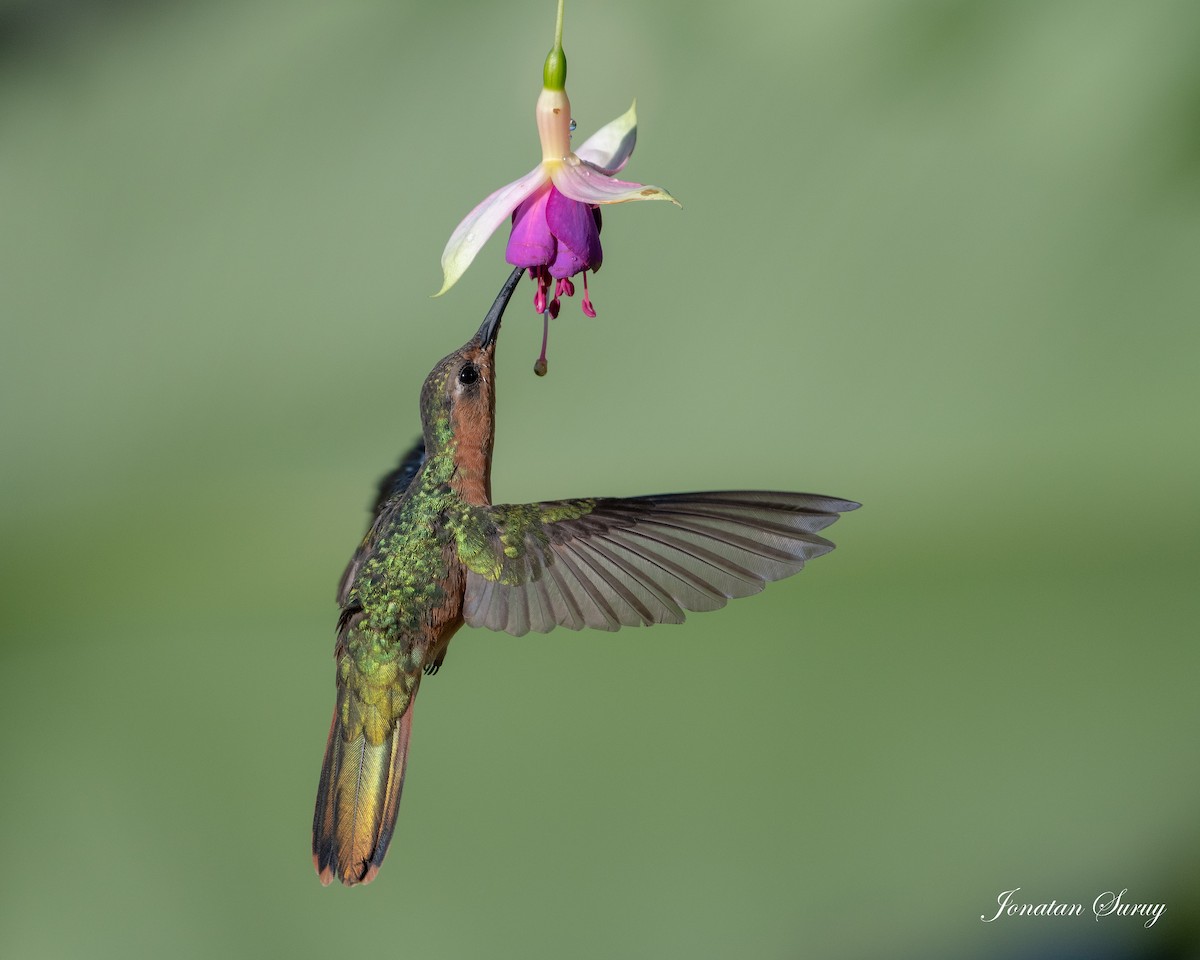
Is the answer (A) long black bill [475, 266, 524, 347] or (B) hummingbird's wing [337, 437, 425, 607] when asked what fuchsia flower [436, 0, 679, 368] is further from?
(B) hummingbird's wing [337, 437, 425, 607]

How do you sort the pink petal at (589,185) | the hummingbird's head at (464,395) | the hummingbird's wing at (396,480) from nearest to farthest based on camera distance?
the pink petal at (589,185), the hummingbird's head at (464,395), the hummingbird's wing at (396,480)

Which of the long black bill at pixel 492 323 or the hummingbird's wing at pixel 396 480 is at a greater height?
the long black bill at pixel 492 323

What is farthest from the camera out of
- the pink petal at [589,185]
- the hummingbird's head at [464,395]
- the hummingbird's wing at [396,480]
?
the hummingbird's wing at [396,480]

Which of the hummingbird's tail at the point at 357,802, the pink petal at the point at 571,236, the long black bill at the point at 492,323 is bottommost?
the hummingbird's tail at the point at 357,802

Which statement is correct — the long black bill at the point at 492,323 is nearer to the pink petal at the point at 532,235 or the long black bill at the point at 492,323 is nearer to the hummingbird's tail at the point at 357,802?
the pink petal at the point at 532,235

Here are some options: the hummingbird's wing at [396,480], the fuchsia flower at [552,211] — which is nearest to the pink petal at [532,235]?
the fuchsia flower at [552,211]

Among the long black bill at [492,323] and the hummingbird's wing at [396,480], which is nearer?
the long black bill at [492,323]

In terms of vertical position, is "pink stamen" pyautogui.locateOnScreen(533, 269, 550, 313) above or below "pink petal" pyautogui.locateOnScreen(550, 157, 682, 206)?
below

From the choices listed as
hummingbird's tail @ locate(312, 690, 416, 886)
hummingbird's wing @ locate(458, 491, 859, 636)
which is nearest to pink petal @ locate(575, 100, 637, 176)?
hummingbird's wing @ locate(458, 491, 859, 636)

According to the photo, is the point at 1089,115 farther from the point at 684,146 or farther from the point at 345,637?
the point at 345,637
